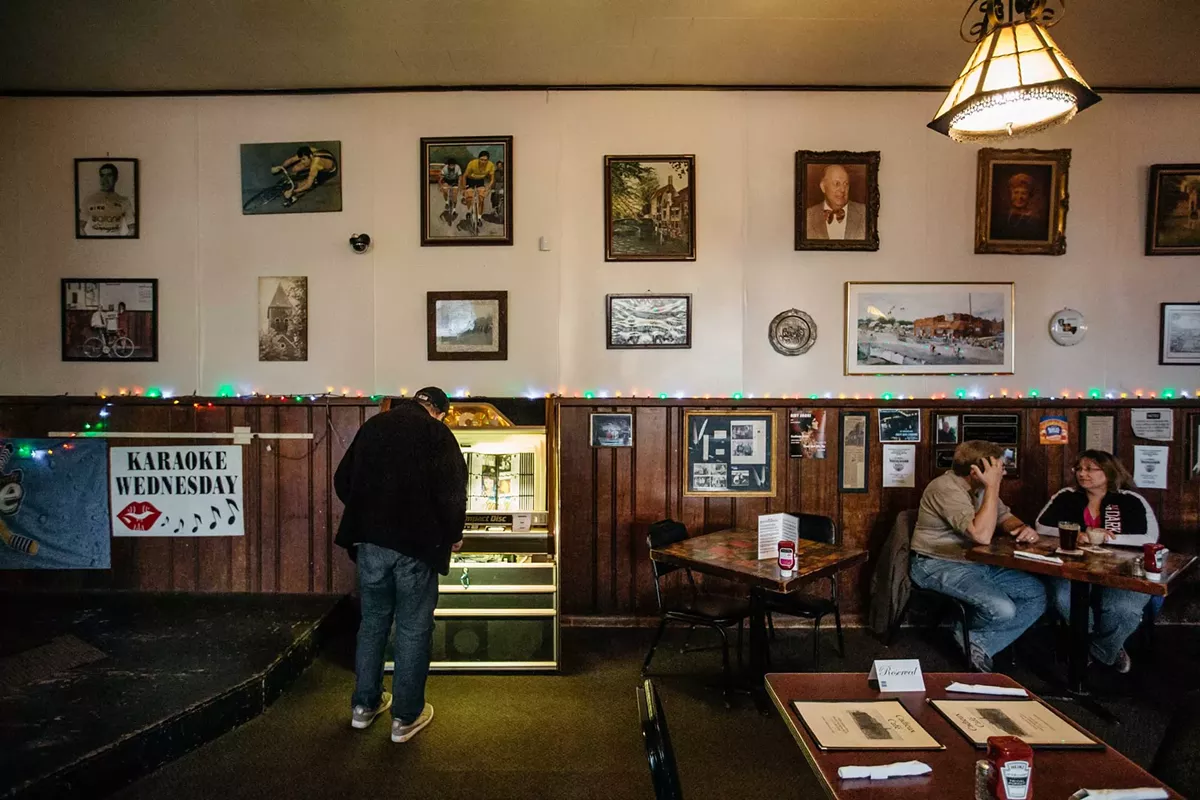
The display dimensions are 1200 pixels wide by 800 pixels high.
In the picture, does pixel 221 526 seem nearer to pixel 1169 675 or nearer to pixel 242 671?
pixel 242 671

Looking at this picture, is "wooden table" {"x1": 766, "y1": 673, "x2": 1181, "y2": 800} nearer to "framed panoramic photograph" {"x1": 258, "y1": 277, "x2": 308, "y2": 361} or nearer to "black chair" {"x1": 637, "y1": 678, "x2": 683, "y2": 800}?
"black chair" {"x1": 637, "y1": 678, "x2": 683, "y2": 800}

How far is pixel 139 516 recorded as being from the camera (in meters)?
4.78

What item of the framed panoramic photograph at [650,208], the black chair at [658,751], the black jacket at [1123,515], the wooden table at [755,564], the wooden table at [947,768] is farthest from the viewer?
the framed panoramic photograph at [650,208]

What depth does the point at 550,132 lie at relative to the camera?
4.76 metres

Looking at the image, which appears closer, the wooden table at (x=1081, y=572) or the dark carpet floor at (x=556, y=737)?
the dark carpet floor at (x=556, y=737)

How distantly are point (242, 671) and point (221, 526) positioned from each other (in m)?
1.69

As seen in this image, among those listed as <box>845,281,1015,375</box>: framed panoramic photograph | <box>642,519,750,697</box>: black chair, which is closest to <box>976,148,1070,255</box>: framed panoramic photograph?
<box>845,281,1015,375</box>: framed panoramic photograph

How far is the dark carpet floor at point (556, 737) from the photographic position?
114 inches

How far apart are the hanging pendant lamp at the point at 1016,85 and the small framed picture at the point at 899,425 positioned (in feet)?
8.08

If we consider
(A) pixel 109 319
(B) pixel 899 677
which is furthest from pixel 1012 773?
(A) pixel 109 319

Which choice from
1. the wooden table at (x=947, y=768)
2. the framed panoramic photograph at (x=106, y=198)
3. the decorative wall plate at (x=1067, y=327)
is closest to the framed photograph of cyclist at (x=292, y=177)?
the framed panoramic photograph at (x=106, y=198)

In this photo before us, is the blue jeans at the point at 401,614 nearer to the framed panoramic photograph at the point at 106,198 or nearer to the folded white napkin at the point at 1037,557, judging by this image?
the folded white napkin at the point at 1037,557

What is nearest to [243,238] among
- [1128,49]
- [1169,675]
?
[1128,49]

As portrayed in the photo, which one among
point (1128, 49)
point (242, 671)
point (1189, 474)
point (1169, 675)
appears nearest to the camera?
point (242, 671)
